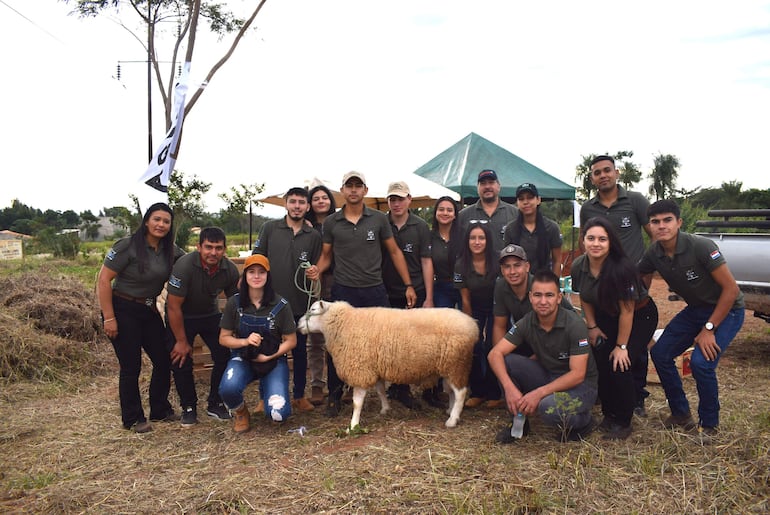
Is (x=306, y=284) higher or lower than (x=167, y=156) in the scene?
lower

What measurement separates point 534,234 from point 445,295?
1.06 m

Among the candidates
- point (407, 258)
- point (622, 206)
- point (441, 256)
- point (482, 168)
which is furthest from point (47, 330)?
point (482, 168)

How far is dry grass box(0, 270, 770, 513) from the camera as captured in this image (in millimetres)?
3305

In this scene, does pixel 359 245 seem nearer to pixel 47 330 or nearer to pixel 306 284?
pixel 306 284

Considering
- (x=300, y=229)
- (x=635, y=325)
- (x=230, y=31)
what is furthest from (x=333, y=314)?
(x=230, y=31)

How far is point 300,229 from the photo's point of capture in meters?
5.30

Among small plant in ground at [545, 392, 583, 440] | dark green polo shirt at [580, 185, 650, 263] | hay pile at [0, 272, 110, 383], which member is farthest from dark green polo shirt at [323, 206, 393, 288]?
hay pile at [0, 272, 110, 383]

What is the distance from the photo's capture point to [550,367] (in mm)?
4281

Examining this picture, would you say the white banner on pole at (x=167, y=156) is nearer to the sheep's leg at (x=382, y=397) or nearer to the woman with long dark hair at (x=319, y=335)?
the woman with long dark hair at (x=319, y=335)

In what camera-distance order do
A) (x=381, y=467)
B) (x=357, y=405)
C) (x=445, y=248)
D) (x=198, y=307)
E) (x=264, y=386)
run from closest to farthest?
(x=381, y=467) < (x=357, y=405) < (x=264, y=386) < (x=198, y=307) < (x=445, y=248)

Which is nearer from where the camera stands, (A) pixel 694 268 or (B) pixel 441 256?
(A) pixel 694 268

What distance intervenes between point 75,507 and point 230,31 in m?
13.2

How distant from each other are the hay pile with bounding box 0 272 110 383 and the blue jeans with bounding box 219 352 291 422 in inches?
124

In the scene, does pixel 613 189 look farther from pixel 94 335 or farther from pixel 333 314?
pixel 94 335
